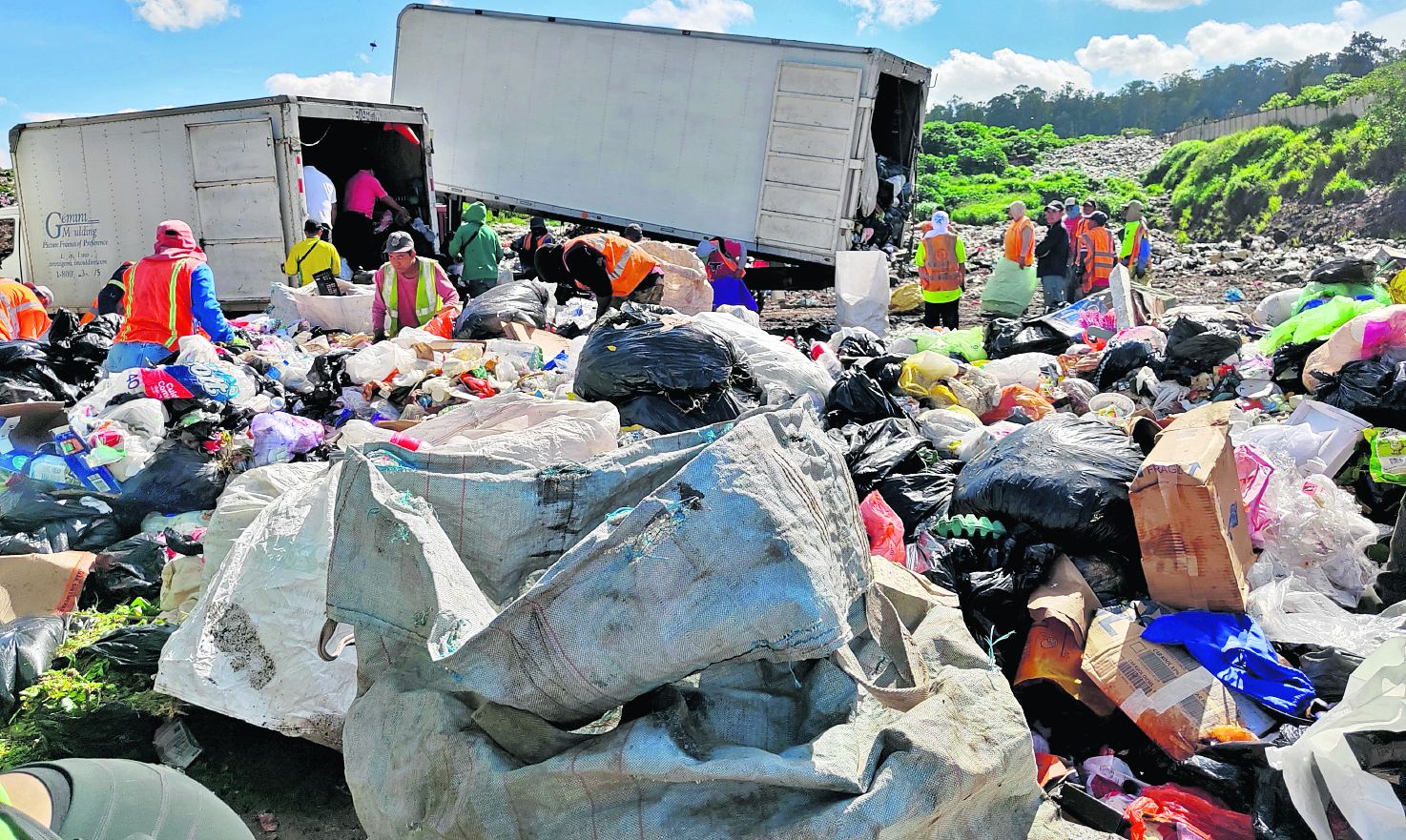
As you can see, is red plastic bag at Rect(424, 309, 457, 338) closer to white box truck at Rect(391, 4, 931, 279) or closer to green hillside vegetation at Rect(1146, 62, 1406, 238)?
white box truck at Rect(391, 4, 931, 279)

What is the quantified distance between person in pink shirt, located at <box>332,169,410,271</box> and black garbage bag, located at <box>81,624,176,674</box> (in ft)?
25.8

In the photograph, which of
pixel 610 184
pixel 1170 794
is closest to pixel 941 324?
pixel 610 184

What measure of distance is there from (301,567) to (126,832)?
4.67ft

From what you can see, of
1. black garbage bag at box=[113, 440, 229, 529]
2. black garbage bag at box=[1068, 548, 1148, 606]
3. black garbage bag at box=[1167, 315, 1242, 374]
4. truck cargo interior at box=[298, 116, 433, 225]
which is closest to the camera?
black garbage bag at box=[1068, 548, 1148, 606]

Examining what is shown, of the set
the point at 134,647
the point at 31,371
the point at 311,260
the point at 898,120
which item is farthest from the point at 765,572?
the point at 898,120

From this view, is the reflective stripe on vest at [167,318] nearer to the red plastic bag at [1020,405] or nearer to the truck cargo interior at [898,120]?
the red plastic bag at [1020,405]

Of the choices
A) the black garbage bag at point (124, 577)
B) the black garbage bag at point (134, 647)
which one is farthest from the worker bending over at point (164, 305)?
the black garbage bag at point (134, 647)

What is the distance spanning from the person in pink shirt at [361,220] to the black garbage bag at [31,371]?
528 centimetres

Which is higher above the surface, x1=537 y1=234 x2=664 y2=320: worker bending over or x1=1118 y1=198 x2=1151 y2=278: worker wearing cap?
x1=1118 y1=198 x2=1151 y2=278: worker wearing cap

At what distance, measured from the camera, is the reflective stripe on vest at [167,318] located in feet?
15.7

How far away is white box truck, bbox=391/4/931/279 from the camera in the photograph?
9.13 meters

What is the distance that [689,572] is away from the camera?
1441mm

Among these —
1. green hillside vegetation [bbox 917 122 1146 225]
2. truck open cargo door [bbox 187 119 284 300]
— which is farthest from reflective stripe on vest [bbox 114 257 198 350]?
green hillside vegetation [bbox 917 122 1146 225]

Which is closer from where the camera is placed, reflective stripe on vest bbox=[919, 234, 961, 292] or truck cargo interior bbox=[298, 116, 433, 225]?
reflective stripe on vest bbox=[919, 234, 961, 292]
